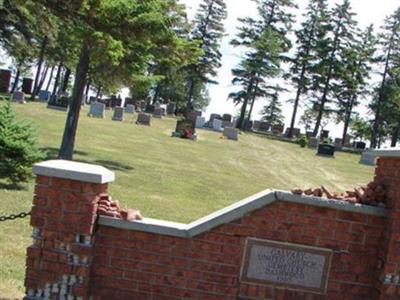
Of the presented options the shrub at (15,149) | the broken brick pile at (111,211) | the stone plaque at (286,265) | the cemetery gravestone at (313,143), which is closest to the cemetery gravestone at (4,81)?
the cemetery gravestone at (313,143)

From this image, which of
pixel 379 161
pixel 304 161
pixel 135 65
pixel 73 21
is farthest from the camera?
pixel 304 161

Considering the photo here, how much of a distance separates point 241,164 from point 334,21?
118 feet

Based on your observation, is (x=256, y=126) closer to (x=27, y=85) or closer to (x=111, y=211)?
(x=27, y=85)

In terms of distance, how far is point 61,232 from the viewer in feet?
19.5

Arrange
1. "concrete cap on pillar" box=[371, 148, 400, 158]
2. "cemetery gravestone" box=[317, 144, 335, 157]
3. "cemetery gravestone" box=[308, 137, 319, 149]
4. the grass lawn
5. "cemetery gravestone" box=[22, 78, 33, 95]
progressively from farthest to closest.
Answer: "cemetery gravestone" box=[22, 78, 33, 95], "cemetery gravestone" box=[308, 137, 319, 149], "cemetery gravestone" box=[317, 144, 335, 157], the grass lawn, "concrete cap on pillar" box=[371, 148, 400, 158]

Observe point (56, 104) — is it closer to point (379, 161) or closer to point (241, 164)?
point (241, 164)

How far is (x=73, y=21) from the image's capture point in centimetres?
1595

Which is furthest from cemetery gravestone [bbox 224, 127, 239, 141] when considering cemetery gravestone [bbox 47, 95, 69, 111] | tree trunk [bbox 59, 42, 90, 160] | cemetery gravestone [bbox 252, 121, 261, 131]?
cemetery gravestone [bbox 252, 121, 261, 131]

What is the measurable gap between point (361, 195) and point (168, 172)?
43.6ft

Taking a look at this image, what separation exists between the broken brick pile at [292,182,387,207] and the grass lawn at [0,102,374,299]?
3.42m

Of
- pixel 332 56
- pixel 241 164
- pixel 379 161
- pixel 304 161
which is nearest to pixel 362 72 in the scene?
pixel 332 56

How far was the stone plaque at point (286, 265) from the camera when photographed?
6.09m

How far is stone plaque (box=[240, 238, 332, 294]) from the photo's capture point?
6.09 m

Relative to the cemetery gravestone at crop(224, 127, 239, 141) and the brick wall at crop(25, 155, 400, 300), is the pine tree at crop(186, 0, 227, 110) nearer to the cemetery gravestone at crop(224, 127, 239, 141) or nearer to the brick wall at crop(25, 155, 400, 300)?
the cemetery gravestone at crop(224, 127, 239, 141)
